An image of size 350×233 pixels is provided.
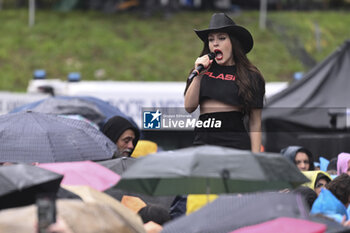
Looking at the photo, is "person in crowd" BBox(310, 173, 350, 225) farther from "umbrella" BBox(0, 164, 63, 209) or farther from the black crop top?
"umbrella" BBox(0, 164, 63, 209)

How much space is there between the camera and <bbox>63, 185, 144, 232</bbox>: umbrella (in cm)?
519

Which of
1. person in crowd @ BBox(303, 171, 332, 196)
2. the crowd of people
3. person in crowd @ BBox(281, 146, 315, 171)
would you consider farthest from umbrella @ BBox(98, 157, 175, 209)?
person in crowd @ BBox(281, 146, 315, 171)

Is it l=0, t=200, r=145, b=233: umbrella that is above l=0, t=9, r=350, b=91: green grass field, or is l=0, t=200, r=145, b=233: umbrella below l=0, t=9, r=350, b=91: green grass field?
above

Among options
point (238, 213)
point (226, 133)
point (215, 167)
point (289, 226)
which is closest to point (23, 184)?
point (215, 167)

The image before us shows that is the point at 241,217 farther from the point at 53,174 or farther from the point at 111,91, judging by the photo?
the point at 111,91

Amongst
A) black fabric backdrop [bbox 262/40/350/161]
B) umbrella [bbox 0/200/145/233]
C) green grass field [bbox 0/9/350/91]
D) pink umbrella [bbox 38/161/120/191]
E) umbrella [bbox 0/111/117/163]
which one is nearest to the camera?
umbrella [bbox 0/200/145/233]

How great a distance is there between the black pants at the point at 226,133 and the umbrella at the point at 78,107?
5.82m

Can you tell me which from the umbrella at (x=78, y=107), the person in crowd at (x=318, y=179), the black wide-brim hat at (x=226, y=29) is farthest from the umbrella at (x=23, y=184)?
the umbrella at (x=78, y=107)

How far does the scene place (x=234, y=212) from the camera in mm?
5094

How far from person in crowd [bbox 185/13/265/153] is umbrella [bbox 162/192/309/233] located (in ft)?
4.58

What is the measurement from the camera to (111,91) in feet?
52.2

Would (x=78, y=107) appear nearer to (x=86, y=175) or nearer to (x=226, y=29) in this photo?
(x=226, y=29)

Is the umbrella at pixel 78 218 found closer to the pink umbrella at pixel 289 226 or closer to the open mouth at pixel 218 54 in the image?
the pink umbrella at pixel 289 226

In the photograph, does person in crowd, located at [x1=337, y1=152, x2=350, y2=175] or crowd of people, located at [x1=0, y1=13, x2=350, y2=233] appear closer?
crowd of people, located at [x1=0, y1=13, x2=350, y2=233]
